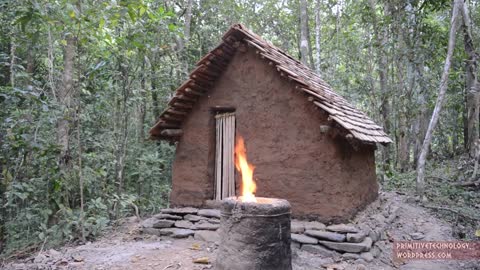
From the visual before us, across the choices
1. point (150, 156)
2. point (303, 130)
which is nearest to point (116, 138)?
point (150, 156)

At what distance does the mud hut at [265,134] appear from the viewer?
232 inches

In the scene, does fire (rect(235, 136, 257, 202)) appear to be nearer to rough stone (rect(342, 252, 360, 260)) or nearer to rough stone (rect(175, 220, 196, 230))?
rough stone (rect(175, 220, 196, 230))

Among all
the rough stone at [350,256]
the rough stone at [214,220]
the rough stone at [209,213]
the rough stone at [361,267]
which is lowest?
the rough stone at [361,267]

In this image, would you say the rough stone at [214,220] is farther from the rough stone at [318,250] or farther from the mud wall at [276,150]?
the rough stone at [318,250]

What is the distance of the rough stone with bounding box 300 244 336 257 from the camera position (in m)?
5.46

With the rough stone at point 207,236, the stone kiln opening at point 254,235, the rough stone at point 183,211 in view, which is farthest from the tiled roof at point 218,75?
the stone kiln opening at point 254,235

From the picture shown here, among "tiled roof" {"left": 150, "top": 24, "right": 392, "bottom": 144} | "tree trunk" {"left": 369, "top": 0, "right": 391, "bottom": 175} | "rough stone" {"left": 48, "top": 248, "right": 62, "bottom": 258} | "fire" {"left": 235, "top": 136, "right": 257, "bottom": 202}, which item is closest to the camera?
"fire" {"left": 235, "top": 136, "right": 257, "bottom": 202}

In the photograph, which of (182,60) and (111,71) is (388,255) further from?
(182,60)

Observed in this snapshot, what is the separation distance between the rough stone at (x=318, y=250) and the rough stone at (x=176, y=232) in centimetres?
216

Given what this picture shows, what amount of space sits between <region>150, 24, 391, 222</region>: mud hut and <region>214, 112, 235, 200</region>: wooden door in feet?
0.07

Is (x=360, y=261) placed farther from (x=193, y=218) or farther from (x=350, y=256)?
(x=193, y=218)

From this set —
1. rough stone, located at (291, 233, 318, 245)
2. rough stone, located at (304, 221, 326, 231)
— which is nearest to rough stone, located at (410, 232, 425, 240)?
rough stone, located at (304, 221, 326, 231)

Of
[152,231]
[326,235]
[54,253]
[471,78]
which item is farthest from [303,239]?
[471,78]

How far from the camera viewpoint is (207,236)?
251 inches
